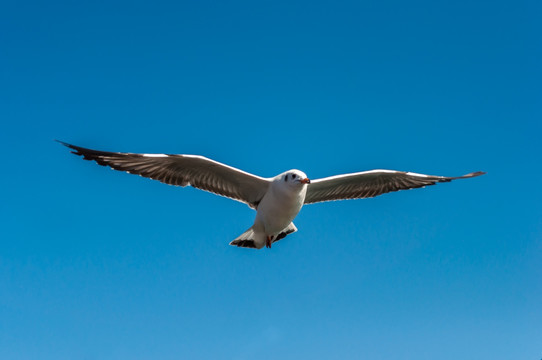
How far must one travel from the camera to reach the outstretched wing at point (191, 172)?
9.79 metres

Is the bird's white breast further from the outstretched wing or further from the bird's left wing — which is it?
the bird's left wing

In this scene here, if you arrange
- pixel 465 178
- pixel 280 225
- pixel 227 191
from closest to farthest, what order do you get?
pixel 280 225
pixel 227 191
pixel 465 178

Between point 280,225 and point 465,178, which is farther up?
point 465,178

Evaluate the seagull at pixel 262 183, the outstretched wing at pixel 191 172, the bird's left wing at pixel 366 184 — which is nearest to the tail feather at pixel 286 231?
the seagull at pixel 262 183

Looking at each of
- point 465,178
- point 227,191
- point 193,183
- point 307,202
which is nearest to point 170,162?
point 193,183

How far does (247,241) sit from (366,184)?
2.89m

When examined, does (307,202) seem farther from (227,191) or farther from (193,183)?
(193,183)

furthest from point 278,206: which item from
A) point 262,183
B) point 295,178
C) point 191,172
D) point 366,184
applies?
point 366,184

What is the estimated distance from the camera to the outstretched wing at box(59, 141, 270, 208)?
9.79 meters

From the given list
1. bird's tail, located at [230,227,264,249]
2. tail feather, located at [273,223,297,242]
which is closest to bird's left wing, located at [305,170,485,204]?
tail feather, located at [273,223,297,242]

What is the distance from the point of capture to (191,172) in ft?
33.9

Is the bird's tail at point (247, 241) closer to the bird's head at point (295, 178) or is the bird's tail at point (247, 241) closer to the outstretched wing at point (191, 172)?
the outstretched wing at point (191, 172)

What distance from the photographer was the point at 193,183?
34.4 feet

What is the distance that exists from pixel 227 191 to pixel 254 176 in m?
0.90
